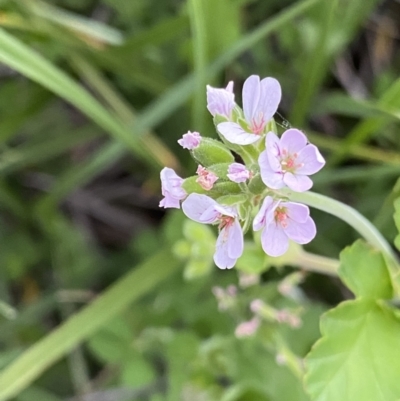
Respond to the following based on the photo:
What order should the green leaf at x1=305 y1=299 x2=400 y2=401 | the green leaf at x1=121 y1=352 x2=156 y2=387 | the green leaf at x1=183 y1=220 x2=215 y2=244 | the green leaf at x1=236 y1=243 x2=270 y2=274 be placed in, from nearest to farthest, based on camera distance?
1. the green leaf at x1=305 y1=299 x2=400 y2=401
2. the green leaf at x1=236 y1=243 x2=270 y2=274
3. the green leaf at x1=183 y1=220 x2=215 y2=244
4. the green leaf at x1=121 y1=352 x2=156 y2=387

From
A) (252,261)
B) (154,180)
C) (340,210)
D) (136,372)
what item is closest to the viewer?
(340,210)

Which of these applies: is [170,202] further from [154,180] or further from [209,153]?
[154,180]

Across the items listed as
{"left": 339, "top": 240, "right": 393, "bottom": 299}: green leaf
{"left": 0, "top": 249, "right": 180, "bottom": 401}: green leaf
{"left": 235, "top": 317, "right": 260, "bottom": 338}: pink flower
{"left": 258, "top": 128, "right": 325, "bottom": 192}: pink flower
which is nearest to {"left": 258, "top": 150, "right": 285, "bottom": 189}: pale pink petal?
{"left": 258, "top": 128, "right": 325, "bottom": 192}: pink flower

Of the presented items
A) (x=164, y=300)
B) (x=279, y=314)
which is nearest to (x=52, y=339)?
(x=164, y=300)

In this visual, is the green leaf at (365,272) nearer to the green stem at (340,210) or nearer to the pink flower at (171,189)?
the green stem at (340,210)

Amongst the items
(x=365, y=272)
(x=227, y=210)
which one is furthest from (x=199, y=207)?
(x=365, y=272)

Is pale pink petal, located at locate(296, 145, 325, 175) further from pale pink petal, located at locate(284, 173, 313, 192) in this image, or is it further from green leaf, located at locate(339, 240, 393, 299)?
green leaf, located at locate(339, 240, 393, 299)

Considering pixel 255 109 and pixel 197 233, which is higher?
pixel 197 233
